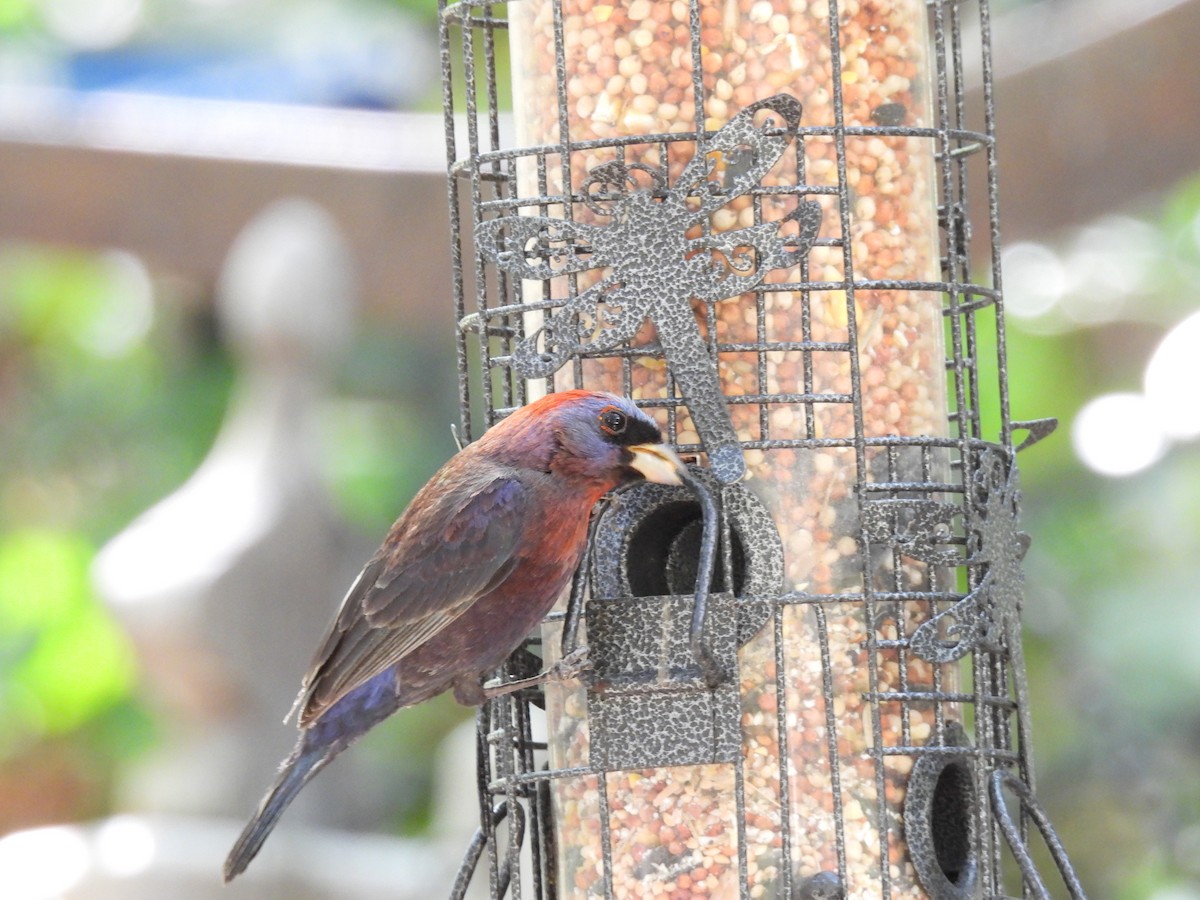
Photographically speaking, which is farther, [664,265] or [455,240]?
[455,240]

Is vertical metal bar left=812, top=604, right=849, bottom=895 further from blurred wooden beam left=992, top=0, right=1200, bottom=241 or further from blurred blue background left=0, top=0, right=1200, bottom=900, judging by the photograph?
blurred wooden beam left=992, top=0, right=1200, bottom=241

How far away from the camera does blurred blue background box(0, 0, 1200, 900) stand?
827 cm

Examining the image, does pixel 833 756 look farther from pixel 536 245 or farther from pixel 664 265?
pixel 536 245

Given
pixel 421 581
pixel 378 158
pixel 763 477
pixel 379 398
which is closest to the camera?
pixel 763 477

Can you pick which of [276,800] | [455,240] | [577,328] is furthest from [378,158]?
[577,328]

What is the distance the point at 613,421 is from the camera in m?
4.61

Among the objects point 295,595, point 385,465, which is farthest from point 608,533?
point 385,465

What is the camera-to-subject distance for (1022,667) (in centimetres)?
488

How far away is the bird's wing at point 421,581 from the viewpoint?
16.0 feet

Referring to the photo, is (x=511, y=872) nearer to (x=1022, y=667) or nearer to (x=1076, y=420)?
(x=1022, y=667)

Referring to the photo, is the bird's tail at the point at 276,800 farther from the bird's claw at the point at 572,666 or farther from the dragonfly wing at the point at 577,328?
the dragonfly wing at the point at 577,328

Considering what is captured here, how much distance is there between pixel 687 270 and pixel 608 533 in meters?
0.76

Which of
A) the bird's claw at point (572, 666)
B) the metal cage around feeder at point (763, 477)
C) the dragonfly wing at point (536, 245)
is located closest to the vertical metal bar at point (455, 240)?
the metal cage around feeder at point (763, 477)

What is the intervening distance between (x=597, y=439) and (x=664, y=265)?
0.45 m
